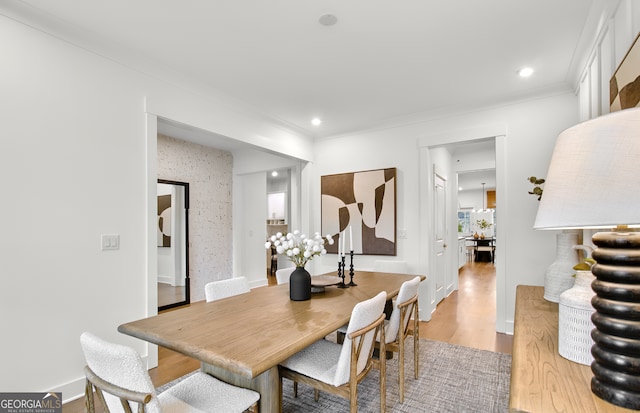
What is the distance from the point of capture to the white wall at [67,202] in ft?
6.58

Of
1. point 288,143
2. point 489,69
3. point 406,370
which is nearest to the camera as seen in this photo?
point 406,370

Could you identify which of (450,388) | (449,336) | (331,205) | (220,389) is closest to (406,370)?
(450,388)

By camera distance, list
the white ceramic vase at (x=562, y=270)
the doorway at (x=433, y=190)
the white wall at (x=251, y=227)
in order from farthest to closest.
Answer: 1. the white wall at (x=251, y=227)
2. the doorway at (x=433, y=190)
3. the white ceramic vase at (x=562, y=270)

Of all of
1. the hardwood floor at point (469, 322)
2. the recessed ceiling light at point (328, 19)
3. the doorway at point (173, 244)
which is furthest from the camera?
the doorway at point (173, 244)

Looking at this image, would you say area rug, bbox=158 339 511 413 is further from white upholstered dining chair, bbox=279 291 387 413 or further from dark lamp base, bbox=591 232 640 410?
dark lamp base, bbox=591 232 640 410

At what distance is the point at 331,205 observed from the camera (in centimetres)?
468

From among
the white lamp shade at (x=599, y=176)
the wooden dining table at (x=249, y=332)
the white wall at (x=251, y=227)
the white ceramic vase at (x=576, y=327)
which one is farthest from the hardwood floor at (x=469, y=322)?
the white wall at (x=251, y=227)

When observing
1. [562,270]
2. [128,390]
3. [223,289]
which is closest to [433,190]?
[562,270]

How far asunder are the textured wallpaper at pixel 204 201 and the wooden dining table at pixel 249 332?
3243 mm

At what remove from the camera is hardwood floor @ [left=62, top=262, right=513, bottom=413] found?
2.67 metres

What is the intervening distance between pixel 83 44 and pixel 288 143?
247cm

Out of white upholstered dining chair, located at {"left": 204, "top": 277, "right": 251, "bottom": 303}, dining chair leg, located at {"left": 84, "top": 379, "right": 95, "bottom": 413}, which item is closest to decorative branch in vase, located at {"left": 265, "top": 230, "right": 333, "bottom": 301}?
white upholstered dining chair, located at {"left": 204, "top": 277, "right": 251, "bottom": 303}

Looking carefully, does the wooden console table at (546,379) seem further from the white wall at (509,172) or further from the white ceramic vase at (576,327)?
the white wall at (509,172)

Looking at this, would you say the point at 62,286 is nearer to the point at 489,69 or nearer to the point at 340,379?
the point at 340,379
